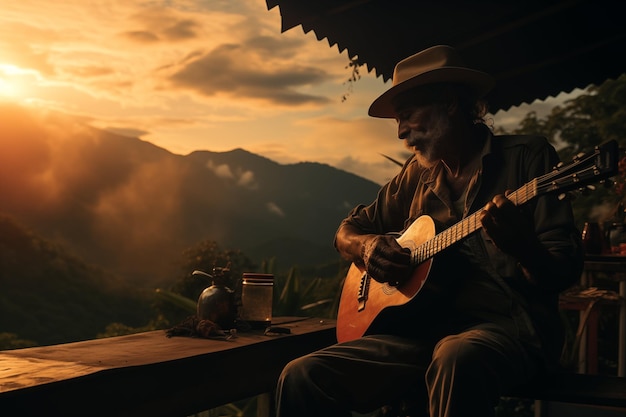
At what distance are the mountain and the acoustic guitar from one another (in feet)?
54.0

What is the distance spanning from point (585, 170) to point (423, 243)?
28.0 inches

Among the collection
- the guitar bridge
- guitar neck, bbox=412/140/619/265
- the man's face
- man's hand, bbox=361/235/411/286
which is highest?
the man's face

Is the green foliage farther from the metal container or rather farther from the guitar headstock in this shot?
the guitar headstock

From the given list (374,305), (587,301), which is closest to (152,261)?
(587,301)

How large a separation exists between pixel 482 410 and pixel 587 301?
321 cm

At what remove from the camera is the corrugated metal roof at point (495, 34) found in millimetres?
4117

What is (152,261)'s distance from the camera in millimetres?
23938

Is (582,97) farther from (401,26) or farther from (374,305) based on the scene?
(374,305)

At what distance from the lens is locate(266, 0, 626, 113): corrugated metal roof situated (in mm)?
4117

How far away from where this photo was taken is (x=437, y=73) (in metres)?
2.85

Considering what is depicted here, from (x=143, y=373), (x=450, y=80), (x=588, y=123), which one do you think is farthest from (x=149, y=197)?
(x=143, y=373)

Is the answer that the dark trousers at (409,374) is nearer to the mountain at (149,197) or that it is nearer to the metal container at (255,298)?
the metal container at (255,298)

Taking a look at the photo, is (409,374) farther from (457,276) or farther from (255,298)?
(255,298)

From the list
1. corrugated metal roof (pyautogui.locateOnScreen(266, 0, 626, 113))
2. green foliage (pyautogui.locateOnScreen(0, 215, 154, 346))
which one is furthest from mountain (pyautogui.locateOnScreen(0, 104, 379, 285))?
corrugated metal roof (pyautogui.locateOnScreen(266, 0, 626, 113))
